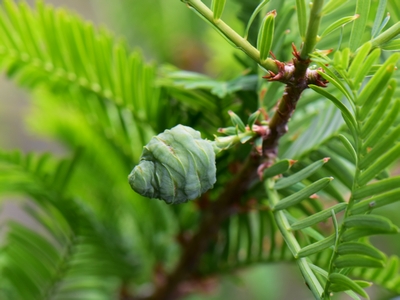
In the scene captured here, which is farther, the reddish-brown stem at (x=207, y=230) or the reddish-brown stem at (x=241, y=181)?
the reddish-brown stem at (x=207, y=230)

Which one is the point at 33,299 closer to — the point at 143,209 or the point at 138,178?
the point at 143,209

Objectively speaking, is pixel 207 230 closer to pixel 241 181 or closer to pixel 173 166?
pixel 241 181

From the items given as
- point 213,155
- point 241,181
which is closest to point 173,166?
point 213,155

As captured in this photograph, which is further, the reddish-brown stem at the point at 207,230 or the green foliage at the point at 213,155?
the reddish-brown stem at the point at 207,230

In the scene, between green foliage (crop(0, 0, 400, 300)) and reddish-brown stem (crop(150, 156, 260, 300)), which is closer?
green foliage (crop(0, 0, 400, 300))

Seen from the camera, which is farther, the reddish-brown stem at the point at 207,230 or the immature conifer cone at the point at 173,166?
the reddish-brown stem at the point at 207,230
